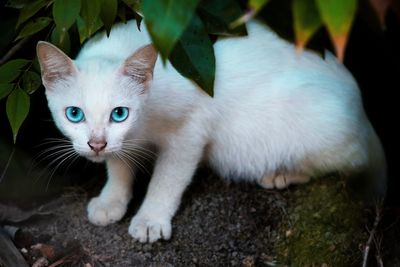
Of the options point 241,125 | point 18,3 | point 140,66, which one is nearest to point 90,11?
point 140,66

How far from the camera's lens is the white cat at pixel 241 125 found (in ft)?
8.50

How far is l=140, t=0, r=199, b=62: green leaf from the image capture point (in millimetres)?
1321

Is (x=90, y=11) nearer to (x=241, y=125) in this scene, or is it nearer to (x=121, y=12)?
(x=121, y=12)

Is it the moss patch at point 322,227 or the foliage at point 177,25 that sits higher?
the foliage at point 177,25

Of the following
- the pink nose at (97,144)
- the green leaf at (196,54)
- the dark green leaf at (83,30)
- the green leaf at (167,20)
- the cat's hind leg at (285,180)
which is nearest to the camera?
the green leaf at (167,20)

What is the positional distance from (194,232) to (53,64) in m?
0.93

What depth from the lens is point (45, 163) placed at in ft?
10.5

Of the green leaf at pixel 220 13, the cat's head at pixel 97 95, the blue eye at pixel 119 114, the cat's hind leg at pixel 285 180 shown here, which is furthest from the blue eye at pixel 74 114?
the cat's hind leg at pixel 285 180

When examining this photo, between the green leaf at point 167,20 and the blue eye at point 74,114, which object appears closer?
the green leaf at point 167,20

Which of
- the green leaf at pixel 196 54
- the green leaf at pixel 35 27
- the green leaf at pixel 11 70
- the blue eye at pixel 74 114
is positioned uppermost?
the green leaf at pixel 196 54

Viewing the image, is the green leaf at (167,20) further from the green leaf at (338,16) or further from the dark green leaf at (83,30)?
the dark green leaf at (83,30)

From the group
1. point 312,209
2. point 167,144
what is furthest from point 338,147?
point 167,144

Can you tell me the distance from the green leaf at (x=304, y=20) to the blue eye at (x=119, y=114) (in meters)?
1.14

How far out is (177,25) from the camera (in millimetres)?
1329
